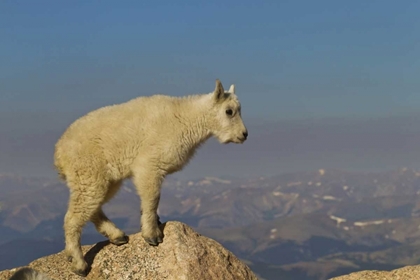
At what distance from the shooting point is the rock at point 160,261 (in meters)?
15.6

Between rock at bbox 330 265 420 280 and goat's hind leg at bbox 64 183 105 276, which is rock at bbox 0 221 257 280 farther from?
rock at bbox 330 265 420 280

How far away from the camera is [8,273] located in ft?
52.1

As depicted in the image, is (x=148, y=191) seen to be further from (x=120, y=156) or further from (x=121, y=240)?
(x=121, y=240)

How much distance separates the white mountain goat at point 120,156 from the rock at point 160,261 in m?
0.33

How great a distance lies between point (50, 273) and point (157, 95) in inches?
222

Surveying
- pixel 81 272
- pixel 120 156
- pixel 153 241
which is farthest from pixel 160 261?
pixel 120 156

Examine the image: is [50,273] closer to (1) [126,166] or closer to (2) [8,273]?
(2) [8,273]

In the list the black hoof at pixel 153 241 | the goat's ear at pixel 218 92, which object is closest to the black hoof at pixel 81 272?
the black hoof at pixel 153 241

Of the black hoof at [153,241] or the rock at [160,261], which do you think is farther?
the black hoof at [153,241]

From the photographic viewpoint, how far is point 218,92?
55.0 ft

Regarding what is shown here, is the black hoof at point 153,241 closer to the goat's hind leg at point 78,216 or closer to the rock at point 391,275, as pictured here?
the goat's hind leg at point 78,216

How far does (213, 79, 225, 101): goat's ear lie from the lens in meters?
16.6

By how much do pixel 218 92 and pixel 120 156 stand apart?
349 centimetres

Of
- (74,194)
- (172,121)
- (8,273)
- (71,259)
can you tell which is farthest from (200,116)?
(8,273)
